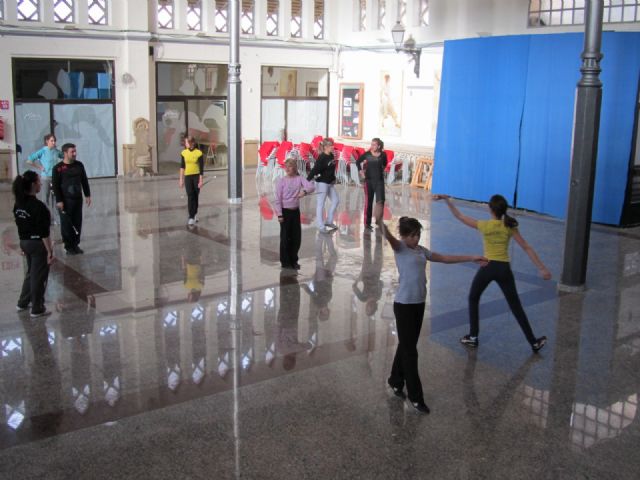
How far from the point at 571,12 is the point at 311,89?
10.1 m

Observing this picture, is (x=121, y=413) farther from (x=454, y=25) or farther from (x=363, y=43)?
(x=363, y=43)

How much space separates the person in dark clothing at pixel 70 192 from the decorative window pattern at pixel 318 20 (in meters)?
14.4

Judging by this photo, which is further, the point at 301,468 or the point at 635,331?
the point at 635,331

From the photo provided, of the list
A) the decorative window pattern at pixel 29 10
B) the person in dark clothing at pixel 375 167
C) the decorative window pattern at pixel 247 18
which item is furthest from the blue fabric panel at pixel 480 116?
the decorative window pattern at pixel 29 10

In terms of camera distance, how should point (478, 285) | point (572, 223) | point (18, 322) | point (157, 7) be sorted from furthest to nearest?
1. point (157, 7)
2. point (572, 223)
3. point (18, 322)
4. point (478, 285)

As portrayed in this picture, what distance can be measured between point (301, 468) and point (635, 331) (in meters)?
5.10

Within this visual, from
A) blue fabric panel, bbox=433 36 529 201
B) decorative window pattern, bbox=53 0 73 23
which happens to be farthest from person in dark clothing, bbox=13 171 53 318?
decorative window pattern, bbox=53 0 73 23

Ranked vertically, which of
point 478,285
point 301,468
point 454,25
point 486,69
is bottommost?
point 301,468

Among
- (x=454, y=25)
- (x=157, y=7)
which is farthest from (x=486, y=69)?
(x=157, y=7)

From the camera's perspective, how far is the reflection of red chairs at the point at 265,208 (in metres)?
15.9

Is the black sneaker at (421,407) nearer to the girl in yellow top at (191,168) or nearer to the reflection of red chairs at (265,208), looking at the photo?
the girl in yellow top at (191,168)

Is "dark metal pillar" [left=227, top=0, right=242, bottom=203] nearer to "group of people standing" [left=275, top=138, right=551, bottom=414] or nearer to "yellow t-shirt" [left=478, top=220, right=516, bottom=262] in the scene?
"group of people standing" [left=275, top=138, right=551, bottom=414]

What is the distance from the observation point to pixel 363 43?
2378 centimetres

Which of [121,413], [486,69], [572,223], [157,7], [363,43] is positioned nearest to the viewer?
[121,413]
